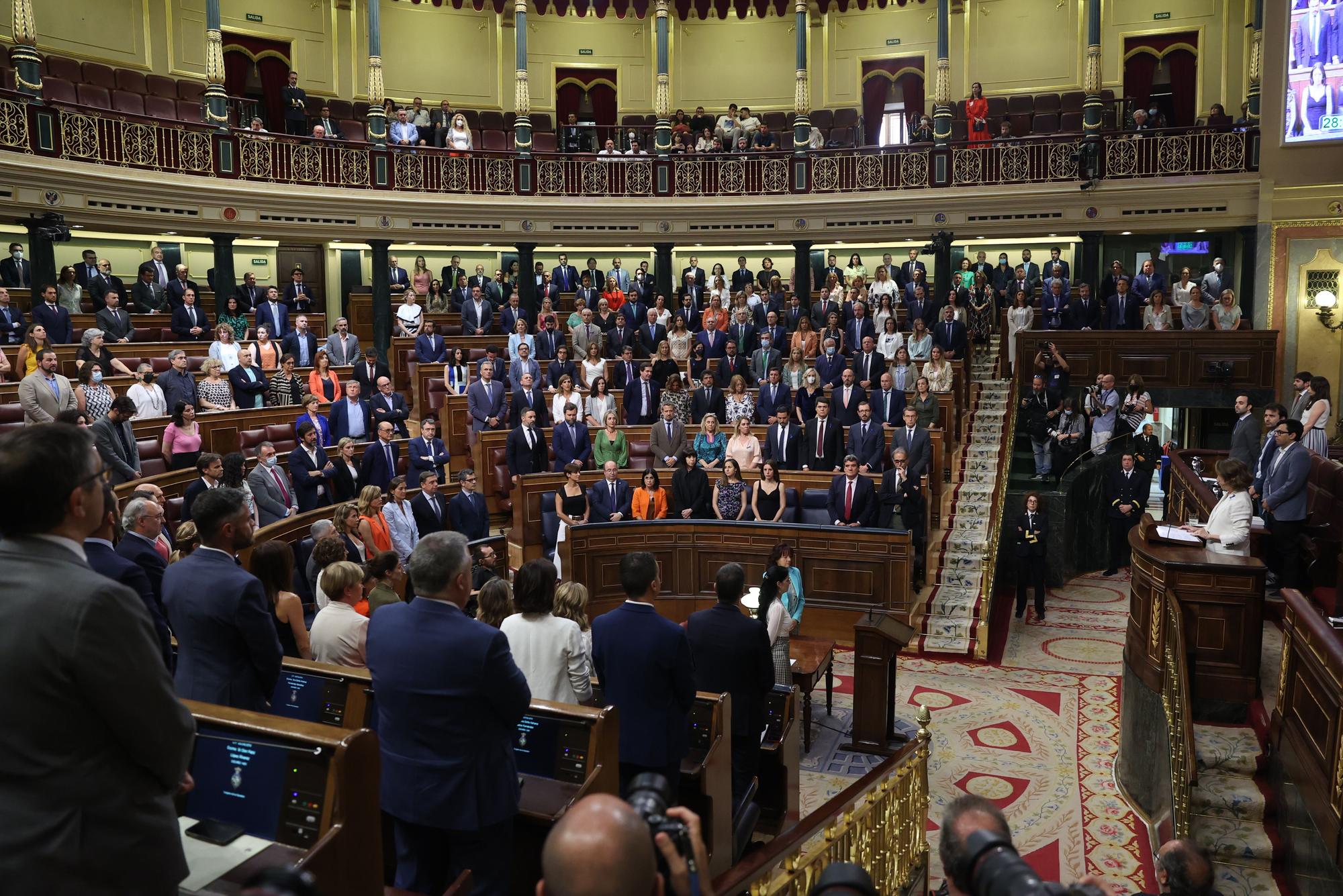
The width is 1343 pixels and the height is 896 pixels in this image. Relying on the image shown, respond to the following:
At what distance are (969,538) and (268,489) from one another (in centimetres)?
665

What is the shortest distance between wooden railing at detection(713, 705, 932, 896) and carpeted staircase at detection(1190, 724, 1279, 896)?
1302mm

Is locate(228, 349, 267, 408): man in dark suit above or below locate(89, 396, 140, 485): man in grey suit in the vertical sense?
above

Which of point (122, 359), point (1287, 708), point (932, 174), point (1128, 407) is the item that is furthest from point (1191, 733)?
point (932, 174)

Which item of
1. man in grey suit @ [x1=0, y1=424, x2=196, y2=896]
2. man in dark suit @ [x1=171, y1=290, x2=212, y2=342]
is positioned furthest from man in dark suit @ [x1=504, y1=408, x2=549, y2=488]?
man in grey suit @ [x1=0, y1=424, x2=196, y2=896]

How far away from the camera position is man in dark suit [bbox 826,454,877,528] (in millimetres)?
9641

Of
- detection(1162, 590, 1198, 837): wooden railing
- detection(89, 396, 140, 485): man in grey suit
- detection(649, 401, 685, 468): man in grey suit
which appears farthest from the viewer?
detection(649, 401, 685, 468): man in grey suit

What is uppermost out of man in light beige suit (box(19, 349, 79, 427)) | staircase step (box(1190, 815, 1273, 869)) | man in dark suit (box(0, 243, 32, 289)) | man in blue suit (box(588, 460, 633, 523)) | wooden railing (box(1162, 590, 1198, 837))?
man in dark suit (box(0, 243, 32, 289))

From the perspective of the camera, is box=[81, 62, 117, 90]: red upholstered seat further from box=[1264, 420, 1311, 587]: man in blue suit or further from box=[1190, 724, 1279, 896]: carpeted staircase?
box=[1190, 724, 1279, 896]: carpeted staircase

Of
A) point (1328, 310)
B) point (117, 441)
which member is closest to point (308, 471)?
point (117, 441)

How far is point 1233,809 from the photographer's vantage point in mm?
5078

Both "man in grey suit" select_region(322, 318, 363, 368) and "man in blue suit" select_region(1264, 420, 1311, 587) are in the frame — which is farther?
"man in grey suit" select_region(322, 318, 363, 368)

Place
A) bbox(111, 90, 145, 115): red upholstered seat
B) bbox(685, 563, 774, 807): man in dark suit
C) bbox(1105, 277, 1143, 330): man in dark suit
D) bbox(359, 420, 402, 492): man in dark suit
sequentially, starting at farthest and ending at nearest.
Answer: bbox(111, 90, 145, 115): red upholstered seat, bbox(1105, 277, 1143, 330): man in dark suit, bbox(359, 420, 402, 492): man in dark suit, bbox(685, 563, 774, 807): man in dark suit

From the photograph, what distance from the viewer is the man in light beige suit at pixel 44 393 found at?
8.04 metres

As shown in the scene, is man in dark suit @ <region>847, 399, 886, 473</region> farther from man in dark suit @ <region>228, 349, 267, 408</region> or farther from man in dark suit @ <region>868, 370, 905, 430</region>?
man in dark suit @ <region>228, 349, 267, 408</region>
